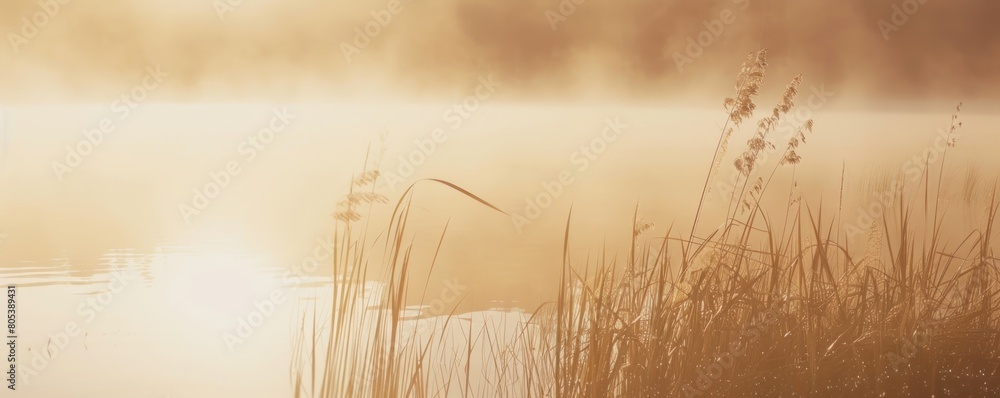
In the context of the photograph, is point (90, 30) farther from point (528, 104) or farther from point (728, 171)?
point (728, 171)

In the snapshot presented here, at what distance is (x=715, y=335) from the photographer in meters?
2.04

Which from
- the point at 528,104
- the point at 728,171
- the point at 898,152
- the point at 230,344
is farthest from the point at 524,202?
the point at 898,152

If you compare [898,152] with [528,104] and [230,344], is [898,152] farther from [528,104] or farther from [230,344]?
[230,344]

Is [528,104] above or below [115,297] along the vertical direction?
above

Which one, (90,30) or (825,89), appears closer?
(90,30)

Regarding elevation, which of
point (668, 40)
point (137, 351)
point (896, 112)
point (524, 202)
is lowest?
point (137, 351)

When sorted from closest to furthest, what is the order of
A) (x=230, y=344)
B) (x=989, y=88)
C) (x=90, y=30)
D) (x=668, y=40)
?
(x=230, y=344), (x=90, y=30), (x=668, y=40), (x=989, y=88)

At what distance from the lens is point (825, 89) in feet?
9.64

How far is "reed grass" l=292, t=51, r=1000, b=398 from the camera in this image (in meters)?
2.01

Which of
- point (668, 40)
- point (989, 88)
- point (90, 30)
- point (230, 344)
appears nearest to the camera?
point (230, 344)

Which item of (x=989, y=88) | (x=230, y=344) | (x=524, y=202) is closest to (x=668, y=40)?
(x=524, y=202)

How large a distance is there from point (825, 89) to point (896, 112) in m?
0.35

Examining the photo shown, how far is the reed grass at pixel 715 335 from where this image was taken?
2008 millimetres

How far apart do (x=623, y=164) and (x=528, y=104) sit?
44 cm
